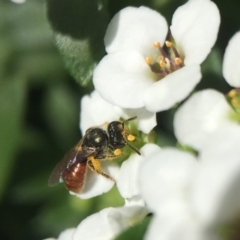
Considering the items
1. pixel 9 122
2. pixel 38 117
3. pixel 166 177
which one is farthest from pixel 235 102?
pixel 38 117

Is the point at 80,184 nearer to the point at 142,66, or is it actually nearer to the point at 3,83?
the point at 142,66

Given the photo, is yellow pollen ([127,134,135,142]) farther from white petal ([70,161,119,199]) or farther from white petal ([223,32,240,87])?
white petal ([223,32,240,87])

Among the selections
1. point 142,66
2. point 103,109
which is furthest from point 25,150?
point 142,66

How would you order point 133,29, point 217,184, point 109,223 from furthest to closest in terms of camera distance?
point 133,29, point 109,223, point 217,184

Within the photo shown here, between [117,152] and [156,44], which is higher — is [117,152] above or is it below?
below

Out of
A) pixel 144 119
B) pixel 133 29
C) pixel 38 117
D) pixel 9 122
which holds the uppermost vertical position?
pixel 133 29

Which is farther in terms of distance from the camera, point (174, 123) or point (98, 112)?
point (98, 112)

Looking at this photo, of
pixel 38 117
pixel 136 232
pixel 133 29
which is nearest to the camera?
pixel 136 232

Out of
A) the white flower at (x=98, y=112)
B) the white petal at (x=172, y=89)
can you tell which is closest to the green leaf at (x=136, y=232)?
the white petal at (x=172, y=89)

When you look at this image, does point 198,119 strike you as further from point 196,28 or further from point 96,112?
point 96,112
